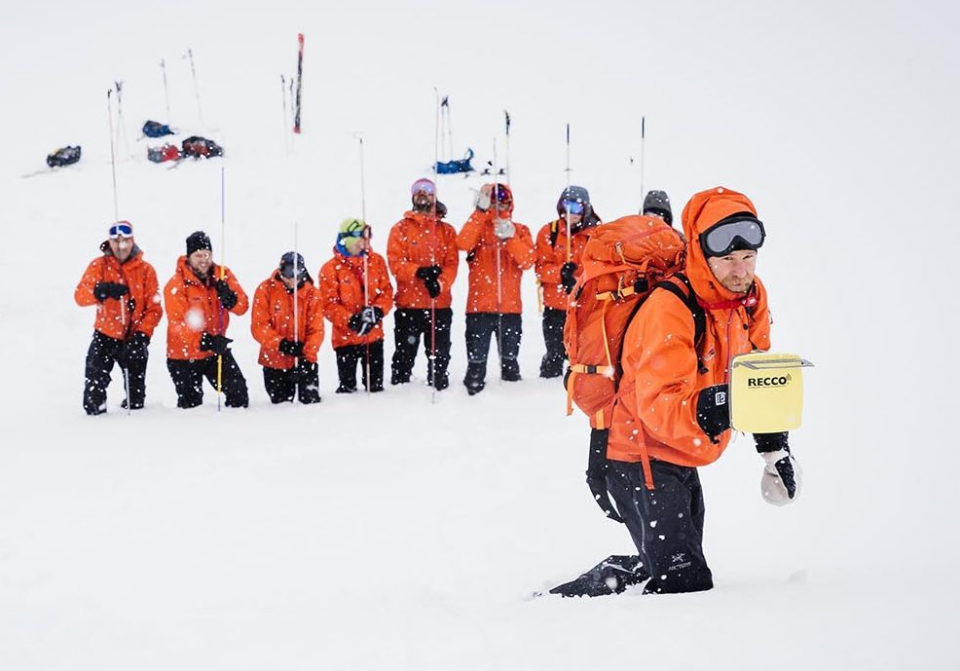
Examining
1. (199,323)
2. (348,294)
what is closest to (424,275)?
(348,294)

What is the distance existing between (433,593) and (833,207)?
11.5m

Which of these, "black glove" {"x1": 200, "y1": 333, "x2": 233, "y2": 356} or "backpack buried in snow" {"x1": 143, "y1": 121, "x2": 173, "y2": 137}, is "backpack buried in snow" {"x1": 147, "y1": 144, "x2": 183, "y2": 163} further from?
"black glove" {"x1": 200, "y1": 333, "x2": 233, "y2": 356}

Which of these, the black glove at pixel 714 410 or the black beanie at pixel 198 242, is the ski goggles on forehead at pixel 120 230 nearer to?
the black beanie at pixel 198 242

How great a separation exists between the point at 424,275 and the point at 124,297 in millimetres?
3055

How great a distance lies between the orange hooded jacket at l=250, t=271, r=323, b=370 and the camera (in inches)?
340

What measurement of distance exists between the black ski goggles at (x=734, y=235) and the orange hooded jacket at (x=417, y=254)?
5.99 meters

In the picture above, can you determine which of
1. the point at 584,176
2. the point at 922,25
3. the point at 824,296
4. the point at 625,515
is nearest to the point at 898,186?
the point at 824,296

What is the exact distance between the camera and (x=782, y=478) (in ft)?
10.2

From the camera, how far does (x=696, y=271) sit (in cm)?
312

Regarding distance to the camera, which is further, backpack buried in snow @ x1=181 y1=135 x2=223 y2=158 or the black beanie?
backpack buried in snow @ x1=181 y1=135 x2=223 y2=158

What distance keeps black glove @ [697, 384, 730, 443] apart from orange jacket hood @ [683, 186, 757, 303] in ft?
1.37

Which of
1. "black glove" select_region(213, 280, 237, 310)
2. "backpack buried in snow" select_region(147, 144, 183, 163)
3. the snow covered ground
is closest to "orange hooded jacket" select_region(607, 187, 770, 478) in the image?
the snow covered ground

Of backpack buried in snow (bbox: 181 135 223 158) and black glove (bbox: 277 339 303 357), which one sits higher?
backpack buried in snow (bbox: 181 135 223 158)

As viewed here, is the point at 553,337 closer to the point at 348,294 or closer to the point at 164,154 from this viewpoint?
the point at 348,294
